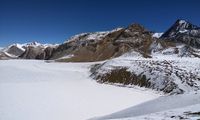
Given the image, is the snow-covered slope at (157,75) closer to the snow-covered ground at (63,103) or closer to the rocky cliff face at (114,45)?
the snow-covered ground at (63,103)

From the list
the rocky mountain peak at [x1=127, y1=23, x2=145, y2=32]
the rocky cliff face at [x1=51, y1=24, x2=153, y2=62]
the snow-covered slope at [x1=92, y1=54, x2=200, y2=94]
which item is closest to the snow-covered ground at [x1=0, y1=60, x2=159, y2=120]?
the snow-covered slope at [x1=92, y1=54, x2=200, y2=94]

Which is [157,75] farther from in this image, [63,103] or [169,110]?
[169,110]

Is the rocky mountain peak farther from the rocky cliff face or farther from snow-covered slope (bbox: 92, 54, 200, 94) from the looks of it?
snow-covered slope (bbox: 92, 54, 200, 94)

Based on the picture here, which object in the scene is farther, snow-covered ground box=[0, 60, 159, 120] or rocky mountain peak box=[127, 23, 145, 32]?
rocky mountain peak box=[127, 23, 145, 32]

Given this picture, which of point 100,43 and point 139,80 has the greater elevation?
point 100,43

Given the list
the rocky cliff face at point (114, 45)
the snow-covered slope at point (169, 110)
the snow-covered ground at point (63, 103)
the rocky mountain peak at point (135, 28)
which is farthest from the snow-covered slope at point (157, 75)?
the rocky mountain peak at point (135, 28)

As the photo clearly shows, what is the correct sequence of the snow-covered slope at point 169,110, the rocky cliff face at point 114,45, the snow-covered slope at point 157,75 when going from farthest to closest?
the rocky cliff face at point 114,45
the snow-covered slope at point 157,75
the snow-covered slope at point 169,110

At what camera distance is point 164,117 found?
509 inches

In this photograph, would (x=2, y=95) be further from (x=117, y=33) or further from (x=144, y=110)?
(x=117, y=33)

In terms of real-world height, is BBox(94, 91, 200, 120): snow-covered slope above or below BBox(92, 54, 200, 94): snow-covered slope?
below

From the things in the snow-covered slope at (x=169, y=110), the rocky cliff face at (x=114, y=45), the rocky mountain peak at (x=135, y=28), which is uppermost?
the rocky mountain peak at (x=135, y=28)

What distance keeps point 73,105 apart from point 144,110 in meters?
5.34

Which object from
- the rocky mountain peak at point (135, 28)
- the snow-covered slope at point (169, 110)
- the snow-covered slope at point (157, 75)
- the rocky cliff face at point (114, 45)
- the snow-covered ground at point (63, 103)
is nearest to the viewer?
the snow-covered slope at point (169, 110)

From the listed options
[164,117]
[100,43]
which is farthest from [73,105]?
[100,43]
